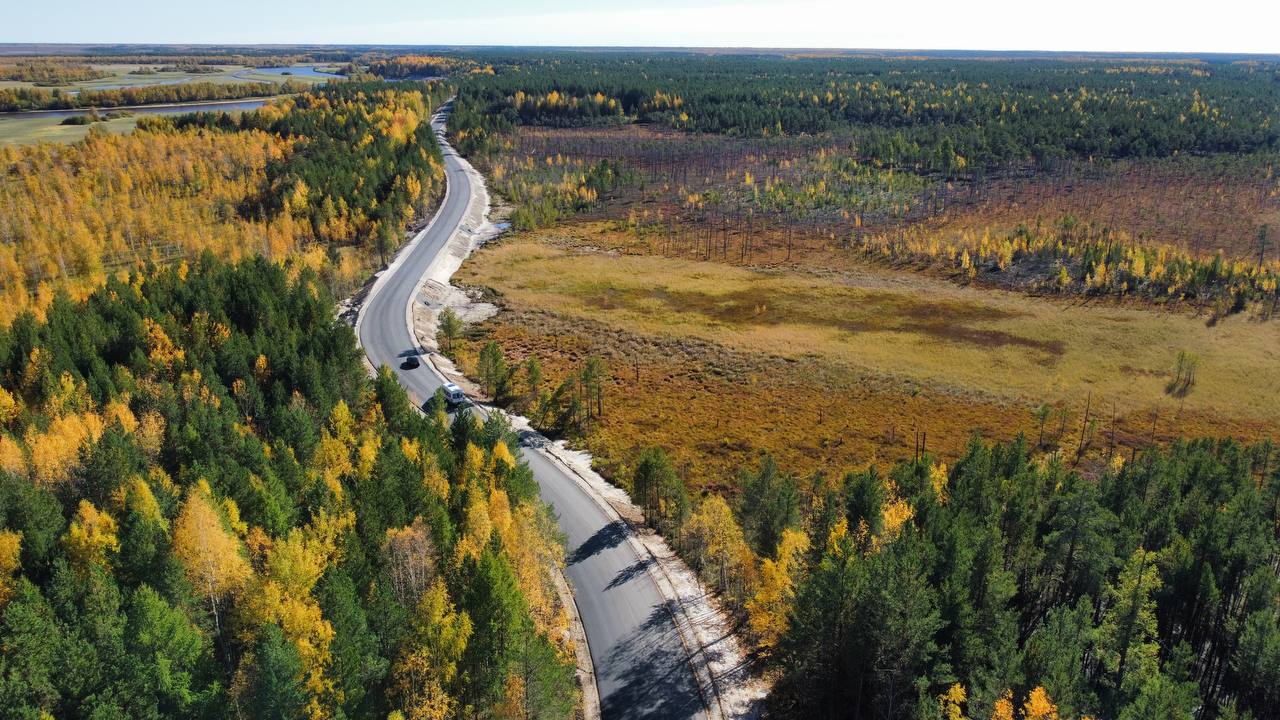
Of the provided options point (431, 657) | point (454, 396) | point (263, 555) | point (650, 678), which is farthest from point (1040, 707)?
point (454, 396)

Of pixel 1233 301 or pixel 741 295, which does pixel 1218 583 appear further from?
pixel 1233 301

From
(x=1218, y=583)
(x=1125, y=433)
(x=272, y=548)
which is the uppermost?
(x=272, y=548)

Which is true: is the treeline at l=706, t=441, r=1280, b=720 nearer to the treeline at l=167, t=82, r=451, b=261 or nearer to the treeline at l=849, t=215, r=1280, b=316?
the treeline at l=849, t=215, r=1280, b=316

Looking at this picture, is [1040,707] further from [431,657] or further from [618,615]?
[431,657]

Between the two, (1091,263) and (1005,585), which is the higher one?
(1005,585)

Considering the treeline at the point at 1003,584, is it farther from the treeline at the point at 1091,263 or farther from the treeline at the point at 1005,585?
the treeline at the point at 1091,263

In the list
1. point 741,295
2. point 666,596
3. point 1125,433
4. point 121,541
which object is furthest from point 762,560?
point 741,295

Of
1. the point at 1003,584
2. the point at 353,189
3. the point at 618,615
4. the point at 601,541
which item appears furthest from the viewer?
the point at 353,189
